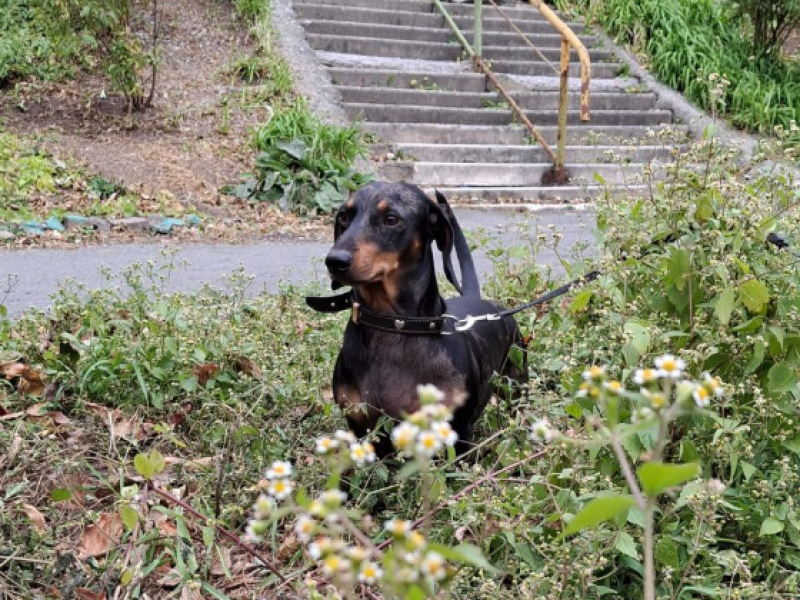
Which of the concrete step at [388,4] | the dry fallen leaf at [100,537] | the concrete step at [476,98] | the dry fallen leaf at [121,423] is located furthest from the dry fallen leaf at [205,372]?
the concrete step at [388,4]

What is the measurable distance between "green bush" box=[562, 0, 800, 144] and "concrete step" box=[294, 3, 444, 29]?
269 centimetres

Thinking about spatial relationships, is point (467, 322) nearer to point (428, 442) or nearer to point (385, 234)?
point (385, 234)

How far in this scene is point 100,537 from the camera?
257cm

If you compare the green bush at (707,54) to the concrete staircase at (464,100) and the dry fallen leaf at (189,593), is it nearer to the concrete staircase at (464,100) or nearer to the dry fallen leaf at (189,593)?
the concrete staircase at (464,100)

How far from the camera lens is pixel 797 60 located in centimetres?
1348

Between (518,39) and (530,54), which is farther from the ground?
(518,39)

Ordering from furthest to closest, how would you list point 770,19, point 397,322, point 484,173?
point 770,19 → point 484,173 → point 397,322

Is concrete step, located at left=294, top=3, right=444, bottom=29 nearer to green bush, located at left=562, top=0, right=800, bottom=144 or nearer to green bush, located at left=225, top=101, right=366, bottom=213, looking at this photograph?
green bush, located at left=562, top=0, right=800, bottom=144

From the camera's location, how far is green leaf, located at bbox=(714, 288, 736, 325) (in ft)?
8.17

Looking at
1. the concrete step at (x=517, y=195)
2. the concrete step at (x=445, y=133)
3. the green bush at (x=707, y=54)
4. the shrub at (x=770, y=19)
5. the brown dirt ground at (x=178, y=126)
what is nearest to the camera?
the brown dirt ground at (x=178, y=126)

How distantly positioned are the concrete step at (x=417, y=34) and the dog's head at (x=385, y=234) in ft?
31.2

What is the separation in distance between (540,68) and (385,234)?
34.3 feet

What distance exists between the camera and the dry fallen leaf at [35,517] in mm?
2602

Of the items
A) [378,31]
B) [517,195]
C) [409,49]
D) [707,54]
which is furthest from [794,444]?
[707,54]
